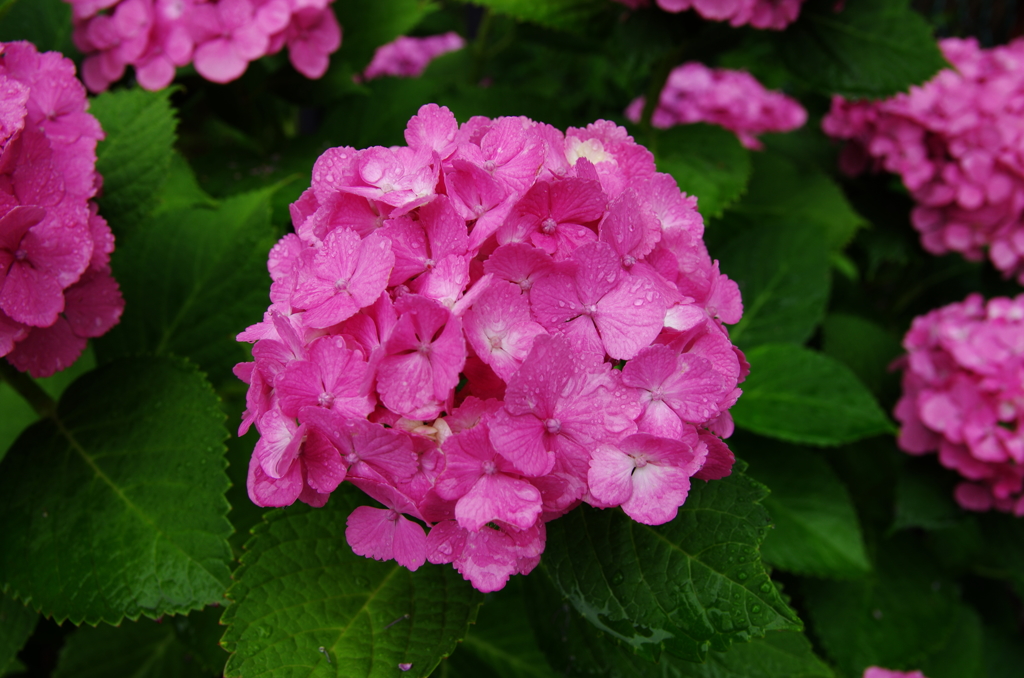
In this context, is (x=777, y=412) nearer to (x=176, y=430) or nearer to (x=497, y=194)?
(x=497, y=194)

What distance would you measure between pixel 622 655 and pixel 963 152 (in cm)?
161

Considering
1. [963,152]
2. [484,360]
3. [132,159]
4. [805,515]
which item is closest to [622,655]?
[484,360]

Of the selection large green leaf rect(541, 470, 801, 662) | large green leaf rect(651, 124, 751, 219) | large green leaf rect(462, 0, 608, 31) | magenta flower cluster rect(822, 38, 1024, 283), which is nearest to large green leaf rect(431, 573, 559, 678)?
large green leaf rect(541, 470, 801, 662)

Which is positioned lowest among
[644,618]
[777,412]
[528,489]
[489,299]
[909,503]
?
[909,503]

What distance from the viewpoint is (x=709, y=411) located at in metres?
0.63

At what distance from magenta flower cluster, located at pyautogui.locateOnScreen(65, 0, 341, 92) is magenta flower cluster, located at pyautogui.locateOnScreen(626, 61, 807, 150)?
121 cm

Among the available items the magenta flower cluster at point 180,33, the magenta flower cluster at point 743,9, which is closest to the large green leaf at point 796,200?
the magenta flower cluster at point 743,9

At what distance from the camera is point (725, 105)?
2.14m

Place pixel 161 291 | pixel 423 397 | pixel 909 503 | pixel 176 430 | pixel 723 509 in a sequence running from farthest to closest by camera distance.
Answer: pixel 909 503 < pixel 161 291 < pixel 176 430 < pixel 723 509 < pixel 423 397

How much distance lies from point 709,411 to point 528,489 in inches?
6.9

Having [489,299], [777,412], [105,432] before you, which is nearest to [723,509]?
[489,299]

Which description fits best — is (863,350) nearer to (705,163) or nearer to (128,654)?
(705,163)

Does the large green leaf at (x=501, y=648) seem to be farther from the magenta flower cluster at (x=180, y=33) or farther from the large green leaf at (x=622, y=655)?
the magenta flower cluster at (x=180, y=33)

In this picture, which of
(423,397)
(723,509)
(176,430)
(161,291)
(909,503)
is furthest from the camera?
(909,503)
